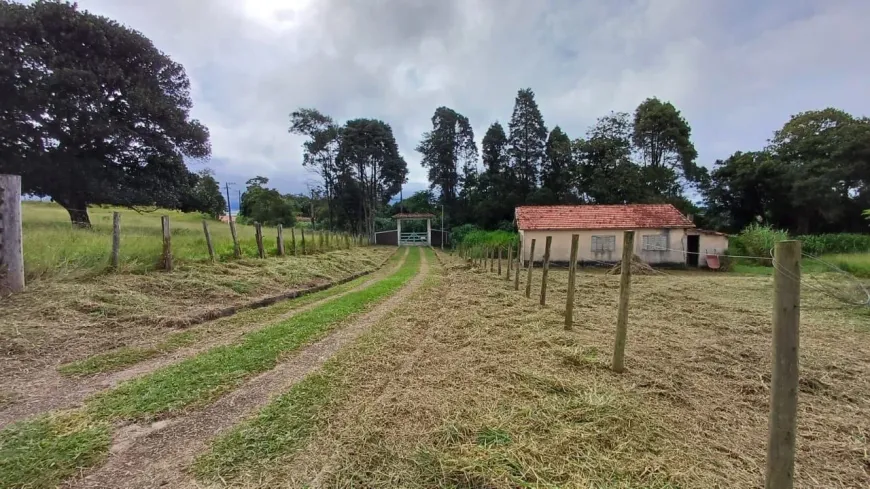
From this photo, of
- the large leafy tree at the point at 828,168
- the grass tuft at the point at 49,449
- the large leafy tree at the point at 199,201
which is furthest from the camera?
the large leafy tree at the point at 828,168

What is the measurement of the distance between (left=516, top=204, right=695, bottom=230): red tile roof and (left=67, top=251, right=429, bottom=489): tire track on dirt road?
19221 millimetres

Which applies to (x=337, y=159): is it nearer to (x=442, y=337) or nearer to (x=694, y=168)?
(x=694, y=168)

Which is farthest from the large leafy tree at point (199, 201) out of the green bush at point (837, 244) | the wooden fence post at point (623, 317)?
the green bush at point (837, 244)

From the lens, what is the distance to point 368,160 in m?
42.4

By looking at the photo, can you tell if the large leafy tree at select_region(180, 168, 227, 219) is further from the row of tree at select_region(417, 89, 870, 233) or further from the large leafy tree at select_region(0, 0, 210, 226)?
the row of tree at select_region(417, 89, 870, 233)

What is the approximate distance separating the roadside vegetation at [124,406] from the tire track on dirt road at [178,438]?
0.43 feet

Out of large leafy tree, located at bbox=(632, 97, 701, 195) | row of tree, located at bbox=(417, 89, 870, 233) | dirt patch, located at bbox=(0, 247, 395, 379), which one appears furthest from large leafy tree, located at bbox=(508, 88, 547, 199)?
dirt patch, located at bbox=(0, 247, 395, 379)

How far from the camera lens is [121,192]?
15.8 metres

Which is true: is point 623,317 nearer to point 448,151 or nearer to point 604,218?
point 604,218

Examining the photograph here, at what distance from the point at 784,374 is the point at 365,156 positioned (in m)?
42.2

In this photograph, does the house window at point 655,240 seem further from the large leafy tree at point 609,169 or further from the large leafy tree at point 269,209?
the large leafy tree at point 269,209

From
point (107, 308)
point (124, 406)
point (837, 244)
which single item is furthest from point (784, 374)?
point (837, 244)

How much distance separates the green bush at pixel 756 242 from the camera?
20984mm

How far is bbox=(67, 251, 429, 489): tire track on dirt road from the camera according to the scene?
7.57ft
